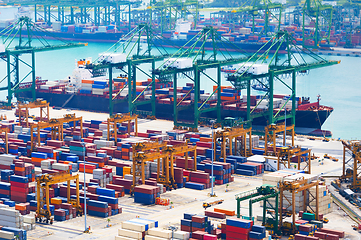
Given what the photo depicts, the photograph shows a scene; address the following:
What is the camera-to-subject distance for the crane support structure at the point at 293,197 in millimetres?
63281

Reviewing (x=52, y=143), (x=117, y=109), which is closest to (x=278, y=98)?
(x=117, y=109)

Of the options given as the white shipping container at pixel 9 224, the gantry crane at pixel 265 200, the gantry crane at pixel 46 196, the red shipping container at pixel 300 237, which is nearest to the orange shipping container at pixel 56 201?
the gantry crane at pixel 46 196

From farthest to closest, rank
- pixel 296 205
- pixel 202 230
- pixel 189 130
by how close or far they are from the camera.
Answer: pixel 189 130
pixel 296 205
pixel 202 230

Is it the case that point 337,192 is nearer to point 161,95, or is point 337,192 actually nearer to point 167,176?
point 167,176

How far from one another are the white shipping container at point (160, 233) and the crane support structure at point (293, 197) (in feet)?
35.7

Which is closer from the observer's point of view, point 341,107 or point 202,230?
point 202,230

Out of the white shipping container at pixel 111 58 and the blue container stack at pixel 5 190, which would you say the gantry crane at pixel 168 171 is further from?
the white shipping container at pixel 111 58

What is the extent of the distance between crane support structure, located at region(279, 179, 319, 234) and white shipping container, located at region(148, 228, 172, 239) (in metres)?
10.9

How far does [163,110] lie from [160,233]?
244 feet

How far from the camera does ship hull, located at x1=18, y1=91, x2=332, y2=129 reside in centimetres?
12362

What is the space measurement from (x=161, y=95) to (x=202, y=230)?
76.8 meters

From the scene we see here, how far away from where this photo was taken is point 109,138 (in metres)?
104

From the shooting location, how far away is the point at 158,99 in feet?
440

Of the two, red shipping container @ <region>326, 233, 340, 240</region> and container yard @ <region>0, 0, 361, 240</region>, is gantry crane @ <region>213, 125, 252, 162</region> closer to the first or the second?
container yard @ <region>0, 0, 361, 240</region>
